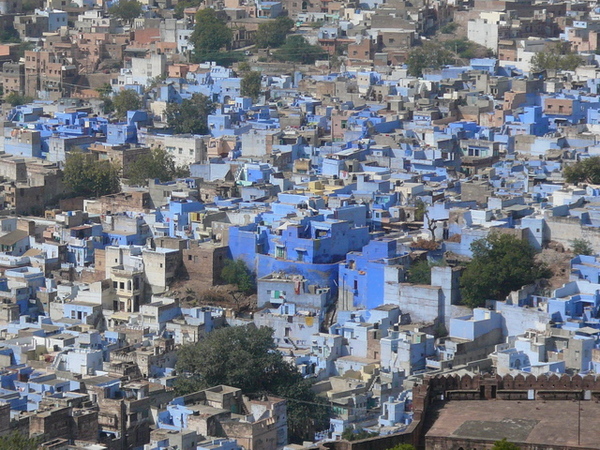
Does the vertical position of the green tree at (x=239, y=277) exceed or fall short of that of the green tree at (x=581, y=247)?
it falls short

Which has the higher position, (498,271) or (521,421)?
(521,421)

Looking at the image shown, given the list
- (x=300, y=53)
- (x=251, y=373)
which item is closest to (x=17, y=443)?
(x=251, y=373)

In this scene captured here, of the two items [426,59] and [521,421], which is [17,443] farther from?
[426,59]

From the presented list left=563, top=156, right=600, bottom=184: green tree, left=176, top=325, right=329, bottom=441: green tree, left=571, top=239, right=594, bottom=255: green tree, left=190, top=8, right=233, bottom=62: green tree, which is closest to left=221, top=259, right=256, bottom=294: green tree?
left=176, top=325, right=329, bottom=441: green tree

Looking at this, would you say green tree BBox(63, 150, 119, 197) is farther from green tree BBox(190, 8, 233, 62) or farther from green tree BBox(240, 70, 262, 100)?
green tree BBox(190, 8, 233, 62)

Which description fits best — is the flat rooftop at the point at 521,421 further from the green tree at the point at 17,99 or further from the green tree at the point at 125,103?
the green tree at the point at 17,99

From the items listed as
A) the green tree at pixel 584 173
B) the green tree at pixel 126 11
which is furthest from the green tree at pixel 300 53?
the green tree at pixel 584 173
